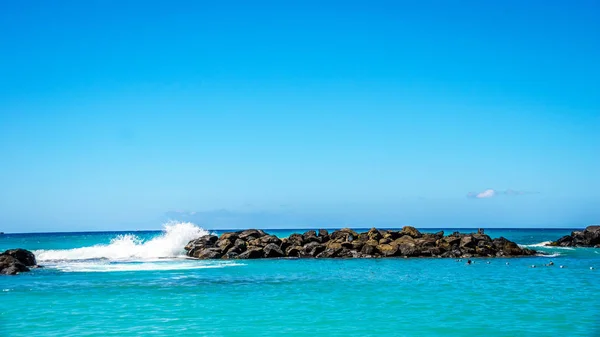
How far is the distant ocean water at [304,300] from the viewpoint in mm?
21094

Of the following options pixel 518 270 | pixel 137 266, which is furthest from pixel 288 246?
pixel 518 270

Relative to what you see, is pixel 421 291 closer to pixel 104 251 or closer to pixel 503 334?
A: pixel 503 334

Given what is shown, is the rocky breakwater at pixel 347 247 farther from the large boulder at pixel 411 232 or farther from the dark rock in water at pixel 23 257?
the dark rock in water at pixel 23 257

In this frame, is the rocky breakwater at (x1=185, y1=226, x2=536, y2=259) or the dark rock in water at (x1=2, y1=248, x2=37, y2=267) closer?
the dark rock in water at (x1=2, y1=248, x2=37, y2=267)

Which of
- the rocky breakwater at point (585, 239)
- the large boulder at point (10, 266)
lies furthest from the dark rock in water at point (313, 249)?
the rocky breakwater at point (585, 239)

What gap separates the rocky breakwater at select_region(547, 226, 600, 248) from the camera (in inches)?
3113

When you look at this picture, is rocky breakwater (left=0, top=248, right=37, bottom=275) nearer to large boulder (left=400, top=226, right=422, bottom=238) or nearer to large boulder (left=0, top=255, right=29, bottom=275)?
large boulder (left=0, top=255, right=29, bottom=275)

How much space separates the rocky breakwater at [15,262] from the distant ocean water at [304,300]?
4.75 ft

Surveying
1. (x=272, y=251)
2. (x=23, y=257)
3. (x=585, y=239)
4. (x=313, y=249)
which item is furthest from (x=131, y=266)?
(x=585, y=239)

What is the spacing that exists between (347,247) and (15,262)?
92.5 feet

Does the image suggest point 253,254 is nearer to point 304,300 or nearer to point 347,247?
point 347,247

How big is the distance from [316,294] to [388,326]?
835 centimetres

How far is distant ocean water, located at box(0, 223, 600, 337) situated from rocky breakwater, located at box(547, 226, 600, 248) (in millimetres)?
39004

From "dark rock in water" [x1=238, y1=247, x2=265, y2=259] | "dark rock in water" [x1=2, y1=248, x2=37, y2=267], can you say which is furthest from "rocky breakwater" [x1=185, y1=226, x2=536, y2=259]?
"dark rock in water" [x1=2, y1=248, x2=37, y2=267]
